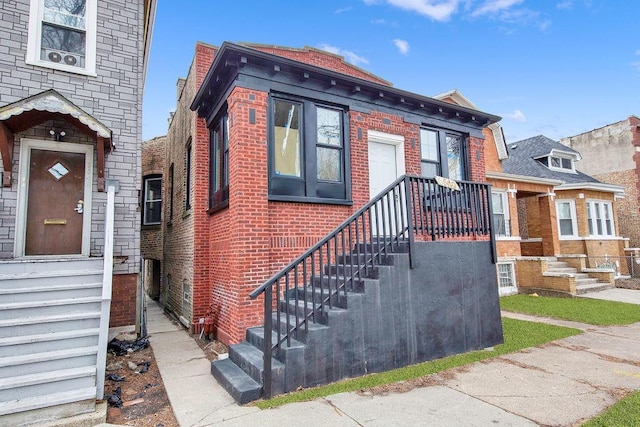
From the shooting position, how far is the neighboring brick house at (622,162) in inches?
696

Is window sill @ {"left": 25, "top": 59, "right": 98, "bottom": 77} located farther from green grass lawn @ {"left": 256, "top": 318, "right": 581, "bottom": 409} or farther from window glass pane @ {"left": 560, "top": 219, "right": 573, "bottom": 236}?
window glass pane @ {"left": 560, "top": 219, "right": 573, "bottom": 236}

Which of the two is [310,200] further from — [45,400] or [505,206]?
[505,206]

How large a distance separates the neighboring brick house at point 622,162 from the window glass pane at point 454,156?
598 inches

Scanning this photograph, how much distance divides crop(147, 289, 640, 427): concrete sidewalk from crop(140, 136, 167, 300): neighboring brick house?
7.44 m

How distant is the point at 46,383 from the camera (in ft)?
11.4

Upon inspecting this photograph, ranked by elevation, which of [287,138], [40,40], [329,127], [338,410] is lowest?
[338,410]

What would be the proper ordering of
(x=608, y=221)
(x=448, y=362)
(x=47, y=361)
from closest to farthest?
(x=47, y=361) < (x=448, y=362) < (x=608, y=221)

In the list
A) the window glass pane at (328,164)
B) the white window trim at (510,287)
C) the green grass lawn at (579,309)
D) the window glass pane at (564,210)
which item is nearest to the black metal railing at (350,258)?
the window glass pane at (328,164)

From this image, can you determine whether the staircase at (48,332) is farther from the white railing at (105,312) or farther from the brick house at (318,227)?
the brick house at (318,227)

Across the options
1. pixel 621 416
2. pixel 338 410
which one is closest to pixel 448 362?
pixel 621 416

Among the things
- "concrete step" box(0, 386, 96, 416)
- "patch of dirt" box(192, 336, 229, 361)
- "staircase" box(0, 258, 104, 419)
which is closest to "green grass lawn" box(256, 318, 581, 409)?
"concrete step" box(0, 386, 96, 416)

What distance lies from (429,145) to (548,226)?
8.57m

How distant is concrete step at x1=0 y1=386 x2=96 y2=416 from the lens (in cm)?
320

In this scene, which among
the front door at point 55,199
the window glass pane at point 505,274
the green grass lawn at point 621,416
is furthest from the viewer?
the window glass pane at point 505,274
